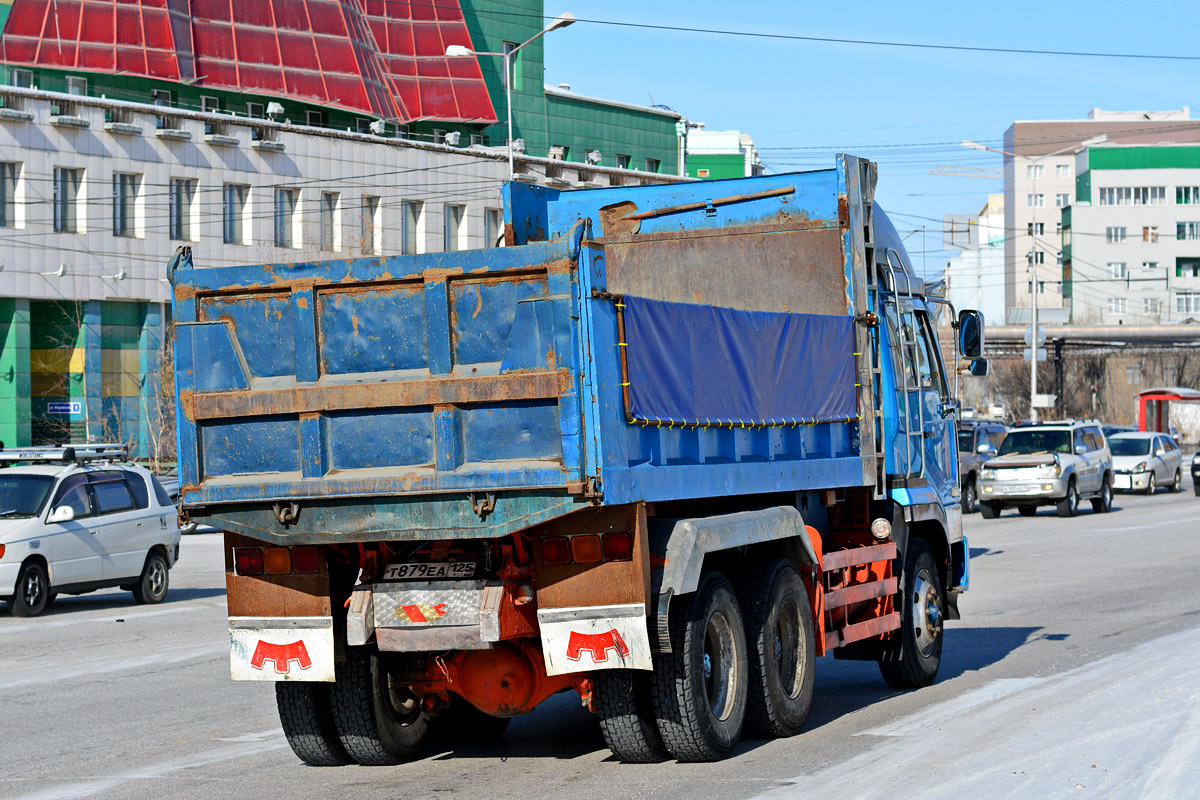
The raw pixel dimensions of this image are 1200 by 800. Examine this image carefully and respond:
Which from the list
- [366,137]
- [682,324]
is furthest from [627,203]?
[366,137]

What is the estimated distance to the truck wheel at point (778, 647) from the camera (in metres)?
9.31

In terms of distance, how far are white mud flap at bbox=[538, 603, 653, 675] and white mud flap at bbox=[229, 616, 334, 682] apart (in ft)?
3.88

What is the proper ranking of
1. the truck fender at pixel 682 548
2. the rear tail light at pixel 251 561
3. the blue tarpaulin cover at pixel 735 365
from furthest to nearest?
the rear tail light at pixel 251 561 → the blue tarpaulin cover at pixel 735 365 → the truck fender at pixel 682 548

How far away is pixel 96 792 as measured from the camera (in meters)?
8.76

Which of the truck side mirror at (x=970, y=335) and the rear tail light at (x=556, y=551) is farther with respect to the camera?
the truck side mirror at (x=970, y=335)

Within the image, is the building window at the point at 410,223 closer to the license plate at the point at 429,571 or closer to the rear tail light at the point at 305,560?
the rear tail light at the point at 305,560

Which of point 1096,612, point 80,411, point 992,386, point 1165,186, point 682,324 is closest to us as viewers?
point 682,324

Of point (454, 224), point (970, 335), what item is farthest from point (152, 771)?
point (454, 224)

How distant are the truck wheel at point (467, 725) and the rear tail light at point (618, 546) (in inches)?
98.4

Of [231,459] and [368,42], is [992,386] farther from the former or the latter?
[231,459]

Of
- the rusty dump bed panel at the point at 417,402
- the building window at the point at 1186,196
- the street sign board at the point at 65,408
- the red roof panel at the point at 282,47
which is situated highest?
the building window at the point at 1186,196

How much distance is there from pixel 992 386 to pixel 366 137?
192ft

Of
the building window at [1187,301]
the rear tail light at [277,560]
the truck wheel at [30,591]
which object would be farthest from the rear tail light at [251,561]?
the building window at [1187,301]

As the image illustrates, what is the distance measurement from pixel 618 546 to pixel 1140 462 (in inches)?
1586
